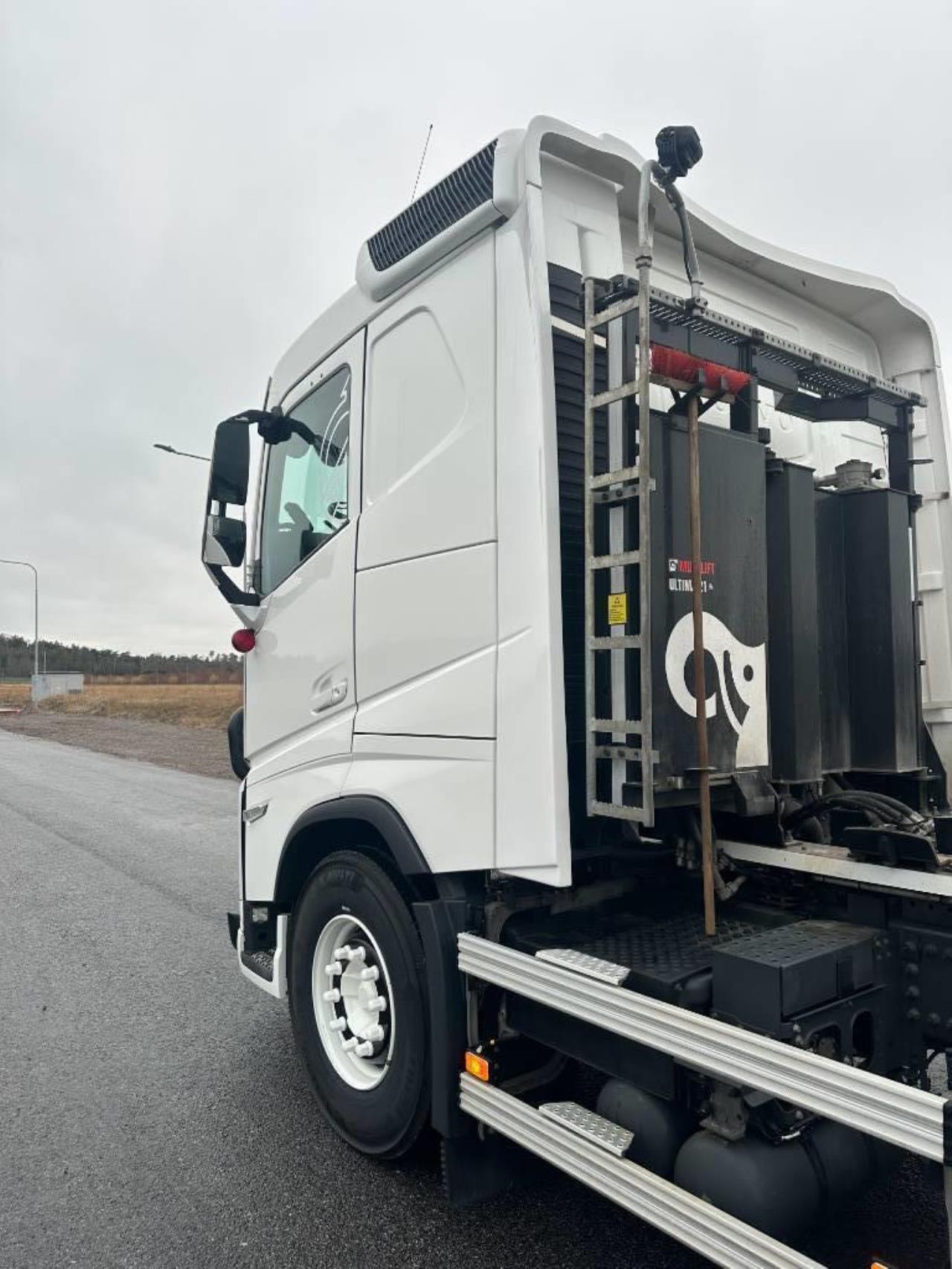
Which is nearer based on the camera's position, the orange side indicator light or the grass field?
the orange side indicator light

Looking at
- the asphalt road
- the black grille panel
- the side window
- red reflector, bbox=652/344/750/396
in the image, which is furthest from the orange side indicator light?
the black grille panel

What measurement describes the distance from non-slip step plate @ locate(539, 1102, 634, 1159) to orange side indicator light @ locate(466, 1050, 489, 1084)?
0.19 meters

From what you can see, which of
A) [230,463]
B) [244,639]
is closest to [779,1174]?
[244,639]

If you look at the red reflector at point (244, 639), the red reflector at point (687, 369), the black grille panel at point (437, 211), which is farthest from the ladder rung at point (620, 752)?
the red reflector at point (244, 639)

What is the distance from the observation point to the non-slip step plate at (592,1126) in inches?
93.7

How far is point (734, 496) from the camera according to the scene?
283 cm

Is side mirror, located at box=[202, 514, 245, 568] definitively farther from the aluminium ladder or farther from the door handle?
the aluminium ladder

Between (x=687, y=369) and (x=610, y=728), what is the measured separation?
1042 mm

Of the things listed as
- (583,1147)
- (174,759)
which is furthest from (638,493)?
(174,759)

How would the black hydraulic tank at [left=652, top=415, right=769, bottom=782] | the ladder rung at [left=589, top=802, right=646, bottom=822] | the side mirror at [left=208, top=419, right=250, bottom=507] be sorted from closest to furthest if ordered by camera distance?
the ladder rung at [left=589, top=802, right=646, bottom=822], the black hydraulic tank at [left=652, top=415, right=769, bottom=782], the side mirror at [left=208, top=419, right=250, bottom=507]

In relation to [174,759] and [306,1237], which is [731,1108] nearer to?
[306,1237]

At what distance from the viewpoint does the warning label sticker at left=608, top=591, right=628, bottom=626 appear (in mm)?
2578

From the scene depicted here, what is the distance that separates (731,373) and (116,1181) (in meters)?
3.38

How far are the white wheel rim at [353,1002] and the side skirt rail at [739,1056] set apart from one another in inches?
29.9
